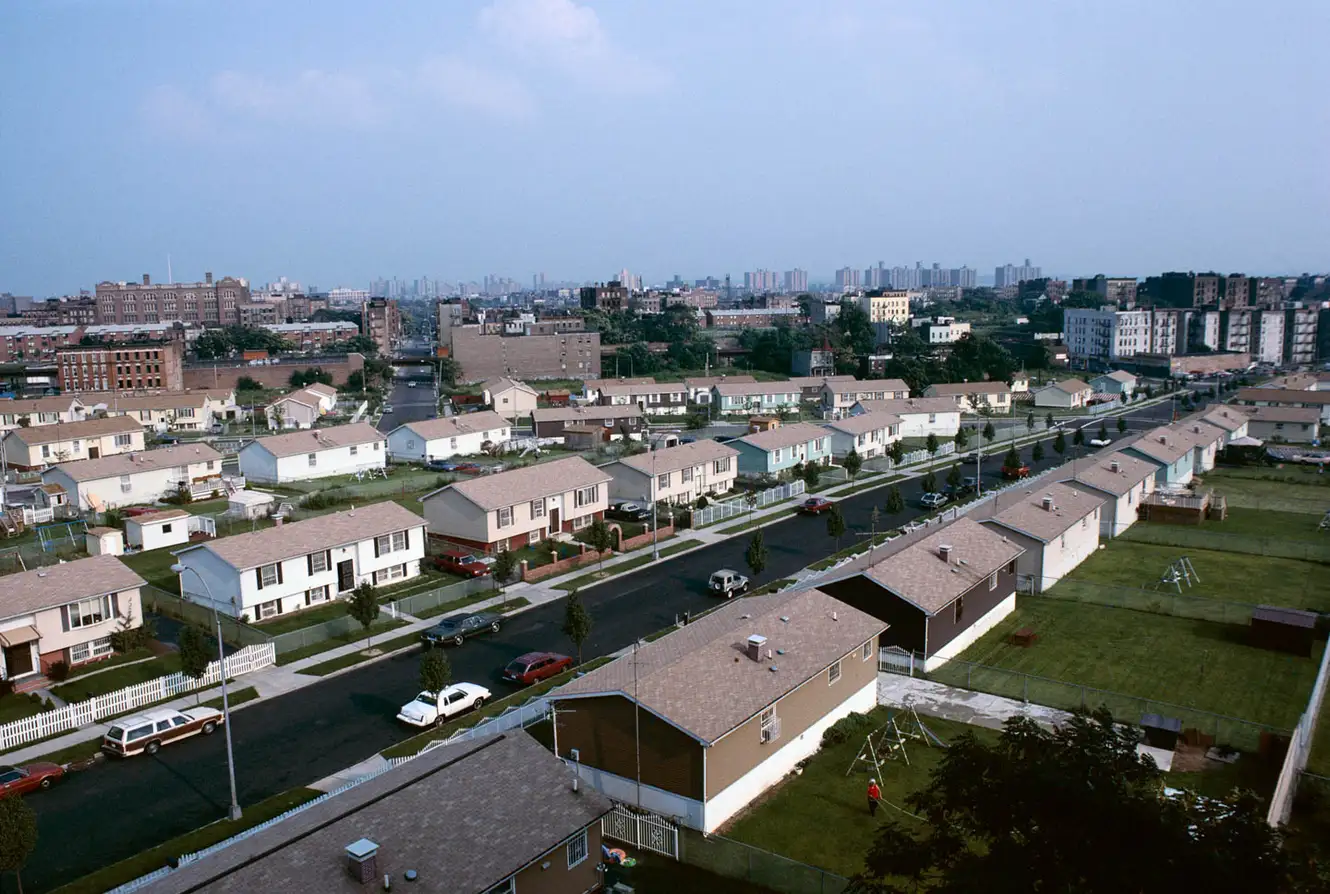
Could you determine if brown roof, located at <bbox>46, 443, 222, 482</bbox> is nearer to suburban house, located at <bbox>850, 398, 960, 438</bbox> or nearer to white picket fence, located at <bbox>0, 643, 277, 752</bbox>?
white picket fence, located at <bbox>0, 643, 277, 752</bbox>

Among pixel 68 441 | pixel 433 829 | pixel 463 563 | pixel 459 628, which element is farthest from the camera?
pixel 68 441

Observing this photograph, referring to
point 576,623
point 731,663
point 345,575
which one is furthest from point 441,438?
point 731,663

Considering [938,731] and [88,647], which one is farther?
[88,647]

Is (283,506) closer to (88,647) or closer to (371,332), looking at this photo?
(88,647)

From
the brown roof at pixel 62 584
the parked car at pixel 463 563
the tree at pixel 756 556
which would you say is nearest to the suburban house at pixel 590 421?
the parked car at pixel 463 563

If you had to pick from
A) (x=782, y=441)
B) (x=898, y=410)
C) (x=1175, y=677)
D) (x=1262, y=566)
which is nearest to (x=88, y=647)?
(x=1175, y=677)

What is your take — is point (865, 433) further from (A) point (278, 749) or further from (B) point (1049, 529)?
(A) point (278, 749)
